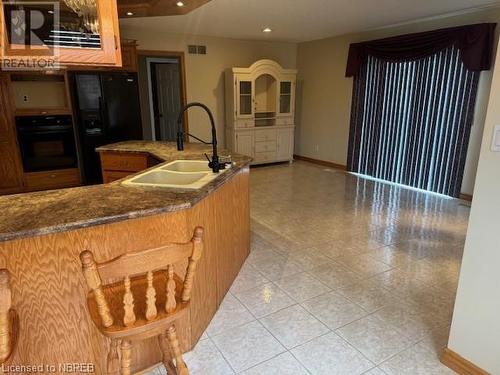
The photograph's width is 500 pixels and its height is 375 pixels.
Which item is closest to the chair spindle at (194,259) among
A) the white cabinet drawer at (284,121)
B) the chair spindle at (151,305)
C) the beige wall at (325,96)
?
the chair spindle at (151,305)

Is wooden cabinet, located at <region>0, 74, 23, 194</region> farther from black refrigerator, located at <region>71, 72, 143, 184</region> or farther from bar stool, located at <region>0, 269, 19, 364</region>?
bar stool, located at <region>0, 269, 19, 364</region>

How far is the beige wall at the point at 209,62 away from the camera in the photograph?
570 centimetres

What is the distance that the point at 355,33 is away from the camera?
18.6ft

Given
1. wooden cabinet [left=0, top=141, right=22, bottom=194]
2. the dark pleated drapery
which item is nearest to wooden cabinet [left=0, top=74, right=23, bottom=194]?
wooden cabinet [left=0, top=141, right=22, bottom=194]

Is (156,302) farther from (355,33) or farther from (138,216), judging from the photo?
(355,33)

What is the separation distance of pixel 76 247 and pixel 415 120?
15.8 ft

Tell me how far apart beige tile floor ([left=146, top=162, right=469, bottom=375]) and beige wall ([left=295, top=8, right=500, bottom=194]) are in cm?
224

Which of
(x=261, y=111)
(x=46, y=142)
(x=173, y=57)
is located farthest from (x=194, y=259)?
(x=261, y=111)

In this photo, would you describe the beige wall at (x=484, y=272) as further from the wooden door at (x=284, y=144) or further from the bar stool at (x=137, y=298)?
the wooden door at (x=284, y=144)

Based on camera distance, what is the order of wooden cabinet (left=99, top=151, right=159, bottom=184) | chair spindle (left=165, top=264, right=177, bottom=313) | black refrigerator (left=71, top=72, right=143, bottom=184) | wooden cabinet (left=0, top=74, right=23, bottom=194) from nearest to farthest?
chair spindle (left=165, top=264, right=177, bottom=313) < wooden cabinet (left=99, top=151, right=159, bottom=184) < wooden cabinet (left=0, top=74, right=23, bottom=194) < black refrigerator (left=71, top=72, right=143, bottom=184)

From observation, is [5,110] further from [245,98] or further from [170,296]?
[170,296]

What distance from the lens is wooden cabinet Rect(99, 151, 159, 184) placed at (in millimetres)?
3451

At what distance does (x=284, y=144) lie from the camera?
6.78 m

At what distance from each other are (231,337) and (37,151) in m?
4.29
